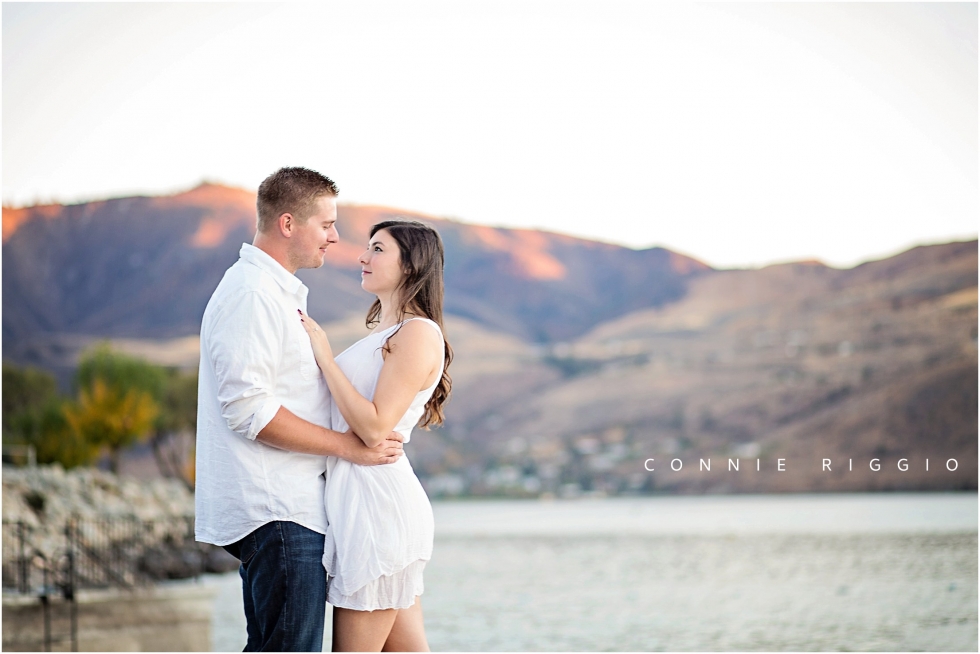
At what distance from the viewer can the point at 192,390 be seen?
48.4m

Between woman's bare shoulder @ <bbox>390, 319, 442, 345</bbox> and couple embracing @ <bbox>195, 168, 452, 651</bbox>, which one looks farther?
woman's bare shoulder @ <bbox>390, 319, 442, 345</bbox>

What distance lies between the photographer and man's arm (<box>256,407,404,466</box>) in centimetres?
271

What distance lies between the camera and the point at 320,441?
Answer: 277 cm

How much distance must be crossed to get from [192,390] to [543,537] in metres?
20.9

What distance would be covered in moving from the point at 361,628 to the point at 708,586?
103ft

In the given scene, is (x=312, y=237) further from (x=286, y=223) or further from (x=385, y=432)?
(x=385, y=432)

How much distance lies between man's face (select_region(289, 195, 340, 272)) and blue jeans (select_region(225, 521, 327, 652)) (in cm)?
74

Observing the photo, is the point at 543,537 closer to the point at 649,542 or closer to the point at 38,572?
the point at 649,542

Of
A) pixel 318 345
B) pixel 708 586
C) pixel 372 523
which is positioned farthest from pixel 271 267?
pixel 708 586

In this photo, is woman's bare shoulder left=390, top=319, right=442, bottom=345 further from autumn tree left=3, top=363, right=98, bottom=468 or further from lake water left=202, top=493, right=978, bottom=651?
autumn tree left=3, top=363, right=98, bottom=468

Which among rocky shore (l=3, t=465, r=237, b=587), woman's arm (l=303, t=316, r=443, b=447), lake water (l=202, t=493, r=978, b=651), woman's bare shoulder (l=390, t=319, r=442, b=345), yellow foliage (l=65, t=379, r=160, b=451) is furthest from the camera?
yellow foliage (l=65, t=379, r=160, b=451)

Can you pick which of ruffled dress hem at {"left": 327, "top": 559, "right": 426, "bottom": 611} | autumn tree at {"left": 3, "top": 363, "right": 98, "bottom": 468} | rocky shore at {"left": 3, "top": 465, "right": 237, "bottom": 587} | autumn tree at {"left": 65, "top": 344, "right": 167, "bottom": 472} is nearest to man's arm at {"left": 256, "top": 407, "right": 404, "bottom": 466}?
ruffled dress hem at {"left": 327, "top": 559, "right": 426, "bottom": 611}

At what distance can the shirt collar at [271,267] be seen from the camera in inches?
111

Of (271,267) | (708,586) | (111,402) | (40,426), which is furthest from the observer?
(111,402)
